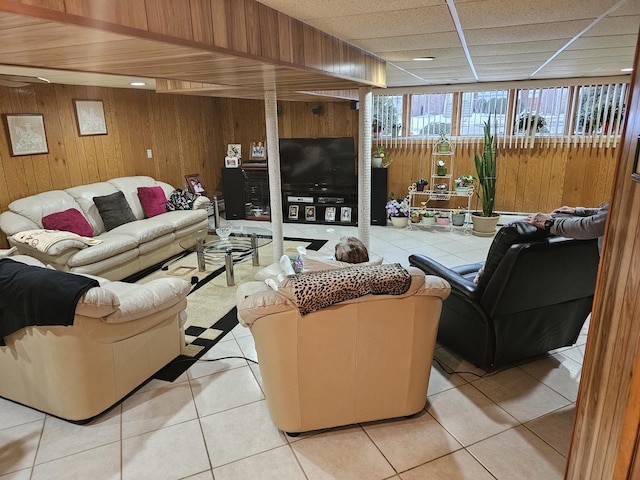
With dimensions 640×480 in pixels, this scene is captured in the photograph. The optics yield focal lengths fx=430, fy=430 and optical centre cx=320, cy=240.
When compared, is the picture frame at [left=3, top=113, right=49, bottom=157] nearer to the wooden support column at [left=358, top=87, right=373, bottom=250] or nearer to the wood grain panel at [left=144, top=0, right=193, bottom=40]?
the wooden support column at [left=358, top=87, right=373, bottom=250]

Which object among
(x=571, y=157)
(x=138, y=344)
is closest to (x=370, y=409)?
(x=138, y=344)

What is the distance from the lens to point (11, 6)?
2.98 feet

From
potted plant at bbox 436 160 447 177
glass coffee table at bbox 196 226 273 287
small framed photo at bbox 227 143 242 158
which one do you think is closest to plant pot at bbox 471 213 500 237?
potted plant at bbox 436 160 447 177

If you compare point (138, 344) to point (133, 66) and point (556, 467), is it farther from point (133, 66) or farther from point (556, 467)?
point (556, 467)

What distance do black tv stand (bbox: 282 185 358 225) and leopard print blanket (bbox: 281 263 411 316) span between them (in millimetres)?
4829

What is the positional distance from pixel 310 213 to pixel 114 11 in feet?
19.5

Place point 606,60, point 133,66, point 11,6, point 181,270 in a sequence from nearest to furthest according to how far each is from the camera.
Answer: point 11,6, point 133,66, point 606,60, point 181,270

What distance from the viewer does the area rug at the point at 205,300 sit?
310 cm

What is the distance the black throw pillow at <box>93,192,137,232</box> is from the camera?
16.0 ft

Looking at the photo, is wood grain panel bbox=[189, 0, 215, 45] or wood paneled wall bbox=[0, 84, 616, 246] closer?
wood grain panel bbox=[189, 0, 215, 45]

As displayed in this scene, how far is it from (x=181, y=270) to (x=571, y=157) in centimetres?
569

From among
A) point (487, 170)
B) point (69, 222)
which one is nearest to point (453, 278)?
point (487, 170)

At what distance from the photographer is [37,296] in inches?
85.1

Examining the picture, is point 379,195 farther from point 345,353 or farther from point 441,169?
point 345,353
